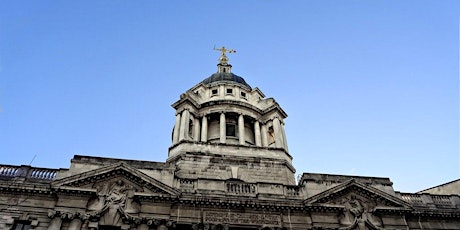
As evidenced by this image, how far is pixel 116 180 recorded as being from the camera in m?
20.5

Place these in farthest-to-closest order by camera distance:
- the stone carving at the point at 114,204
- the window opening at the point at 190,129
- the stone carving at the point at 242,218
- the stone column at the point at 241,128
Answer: the window opening at the point at 190,129 → the stone column at the point at 241,128 → the stone carving at the point at 242,218 → the stone carving at the point at 114,204

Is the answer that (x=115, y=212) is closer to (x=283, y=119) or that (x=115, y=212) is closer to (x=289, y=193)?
(x=289, y=193)

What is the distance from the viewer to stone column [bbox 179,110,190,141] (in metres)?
27.4

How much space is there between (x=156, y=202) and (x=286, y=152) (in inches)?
472

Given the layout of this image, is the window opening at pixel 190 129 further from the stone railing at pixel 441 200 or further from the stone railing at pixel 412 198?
the stone railing at pixel 441 200

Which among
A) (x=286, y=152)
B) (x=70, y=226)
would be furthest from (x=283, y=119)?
(x=70, y=226)

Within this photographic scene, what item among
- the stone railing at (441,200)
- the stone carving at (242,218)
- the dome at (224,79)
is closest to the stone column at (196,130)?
the dome at (224,79)

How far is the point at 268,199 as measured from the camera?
2039cm

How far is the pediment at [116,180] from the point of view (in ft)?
64.7

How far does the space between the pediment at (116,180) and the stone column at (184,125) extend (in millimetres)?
7094

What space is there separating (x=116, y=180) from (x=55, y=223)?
3.72 m

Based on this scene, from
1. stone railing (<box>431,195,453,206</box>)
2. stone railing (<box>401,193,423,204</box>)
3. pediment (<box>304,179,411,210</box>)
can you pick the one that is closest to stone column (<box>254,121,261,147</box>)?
pediment (<box>304,179,411,210</box>)

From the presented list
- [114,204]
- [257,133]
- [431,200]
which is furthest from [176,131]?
[431,200]

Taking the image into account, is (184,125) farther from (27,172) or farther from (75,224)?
(75,224)
